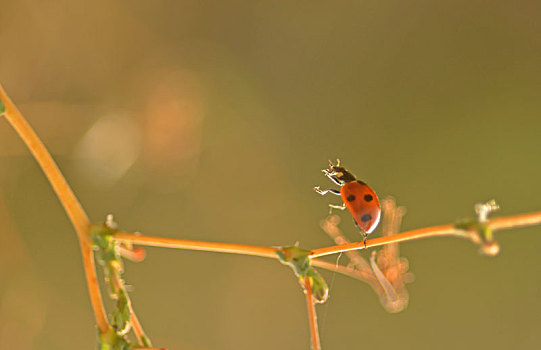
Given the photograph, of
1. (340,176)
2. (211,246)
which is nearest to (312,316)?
(211,246)

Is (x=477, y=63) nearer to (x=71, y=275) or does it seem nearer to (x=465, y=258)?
(x=465, y=258)

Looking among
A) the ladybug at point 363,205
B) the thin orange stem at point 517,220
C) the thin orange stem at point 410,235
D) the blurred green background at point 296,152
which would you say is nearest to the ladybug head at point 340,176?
the ladybug at point 363,205

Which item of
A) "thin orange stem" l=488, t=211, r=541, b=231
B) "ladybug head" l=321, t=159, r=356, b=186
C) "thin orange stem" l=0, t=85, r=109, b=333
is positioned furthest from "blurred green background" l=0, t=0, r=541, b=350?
"thin orange stem" l=488, t=211, r=541, b=231

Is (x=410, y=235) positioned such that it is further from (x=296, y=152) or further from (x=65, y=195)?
(x=296, y=152)

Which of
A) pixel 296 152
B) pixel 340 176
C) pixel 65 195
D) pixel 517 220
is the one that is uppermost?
pixel 296 152

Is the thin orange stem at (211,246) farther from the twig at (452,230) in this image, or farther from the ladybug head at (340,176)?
the ladybug head at (340,176)

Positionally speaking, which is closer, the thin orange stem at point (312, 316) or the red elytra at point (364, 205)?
the thin orange stem at point (312, 316)

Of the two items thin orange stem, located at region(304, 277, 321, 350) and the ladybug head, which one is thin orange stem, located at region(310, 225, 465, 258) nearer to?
thin orange stem, located at region(304, 277, 321, 350)
